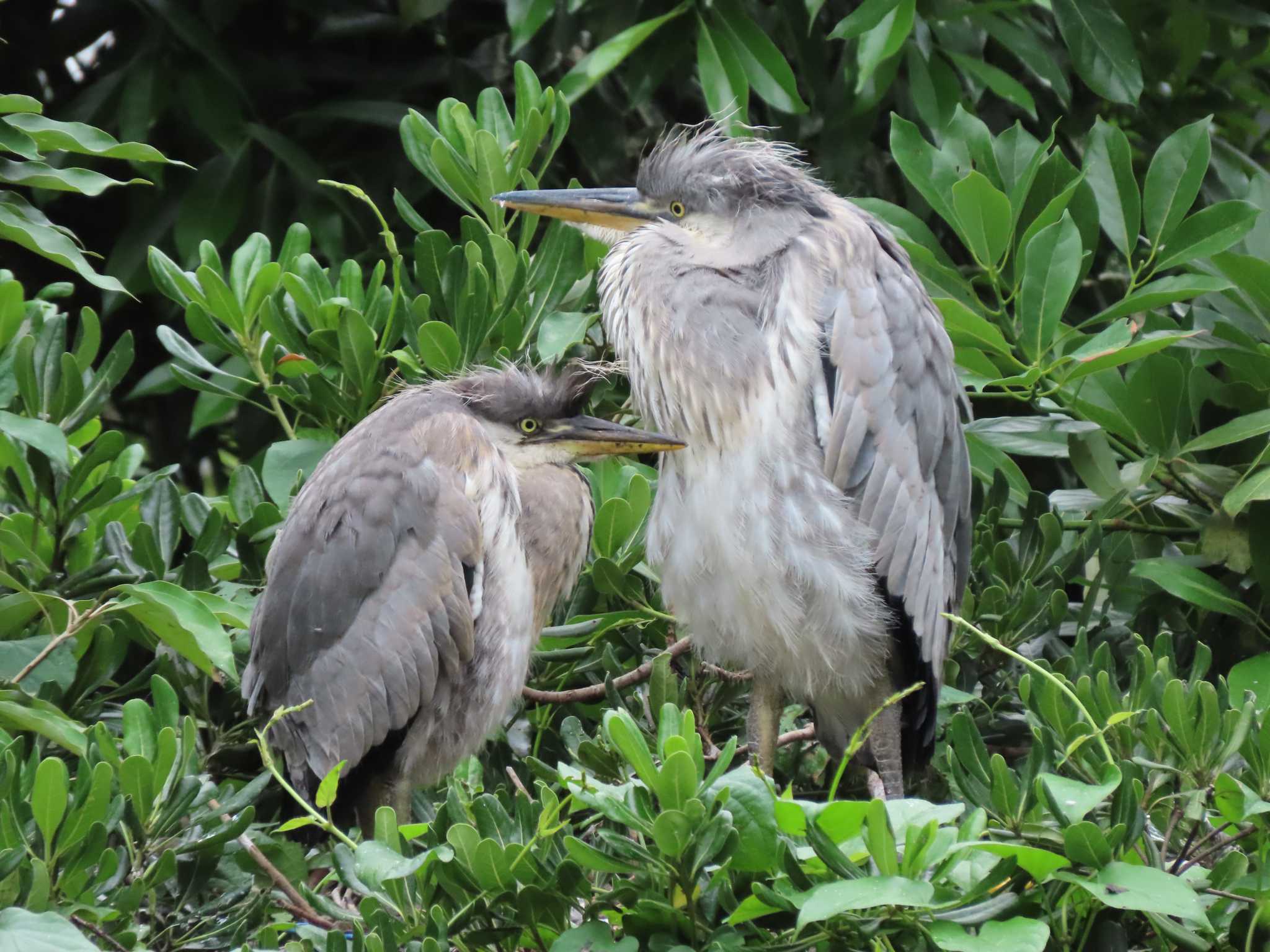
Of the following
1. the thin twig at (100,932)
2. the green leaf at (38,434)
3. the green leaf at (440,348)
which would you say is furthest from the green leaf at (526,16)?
the thin twig at (100,932)

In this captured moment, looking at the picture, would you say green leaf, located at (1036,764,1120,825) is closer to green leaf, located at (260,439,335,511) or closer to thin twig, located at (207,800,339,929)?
thin twig, located at (207,800,339,929)

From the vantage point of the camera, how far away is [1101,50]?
3564mm

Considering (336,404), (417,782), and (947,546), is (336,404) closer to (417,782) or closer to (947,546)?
(417,782)

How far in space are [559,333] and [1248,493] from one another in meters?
1.33

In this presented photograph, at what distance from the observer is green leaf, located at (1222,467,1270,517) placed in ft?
9.01

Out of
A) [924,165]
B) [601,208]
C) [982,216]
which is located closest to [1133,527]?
[982,216]

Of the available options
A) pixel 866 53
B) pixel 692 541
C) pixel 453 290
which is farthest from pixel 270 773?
pixel 866 53

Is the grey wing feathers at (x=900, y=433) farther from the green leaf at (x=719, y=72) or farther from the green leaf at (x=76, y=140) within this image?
the green leaf at (x=76, y=140)

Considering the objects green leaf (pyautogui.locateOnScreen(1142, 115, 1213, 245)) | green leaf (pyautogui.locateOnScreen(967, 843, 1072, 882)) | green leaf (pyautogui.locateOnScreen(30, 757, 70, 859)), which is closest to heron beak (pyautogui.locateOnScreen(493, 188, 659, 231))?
green leaf (pyautogui.locateOnScreen(1142, 115, 1213, 245))

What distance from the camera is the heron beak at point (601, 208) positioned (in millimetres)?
3109

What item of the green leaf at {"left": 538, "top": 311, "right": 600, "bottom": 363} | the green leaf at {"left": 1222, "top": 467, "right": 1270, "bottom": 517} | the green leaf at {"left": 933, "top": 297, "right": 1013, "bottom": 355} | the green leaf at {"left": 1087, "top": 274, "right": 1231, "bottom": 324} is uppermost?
the green leaf at {"left": 1087, "top": 274, "right": 1231, "bottom": 324}

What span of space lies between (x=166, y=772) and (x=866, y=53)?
2.11 meters

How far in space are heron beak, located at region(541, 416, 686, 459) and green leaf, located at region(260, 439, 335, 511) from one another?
0.48 metres

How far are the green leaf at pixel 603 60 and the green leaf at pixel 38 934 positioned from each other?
2.16 meters
